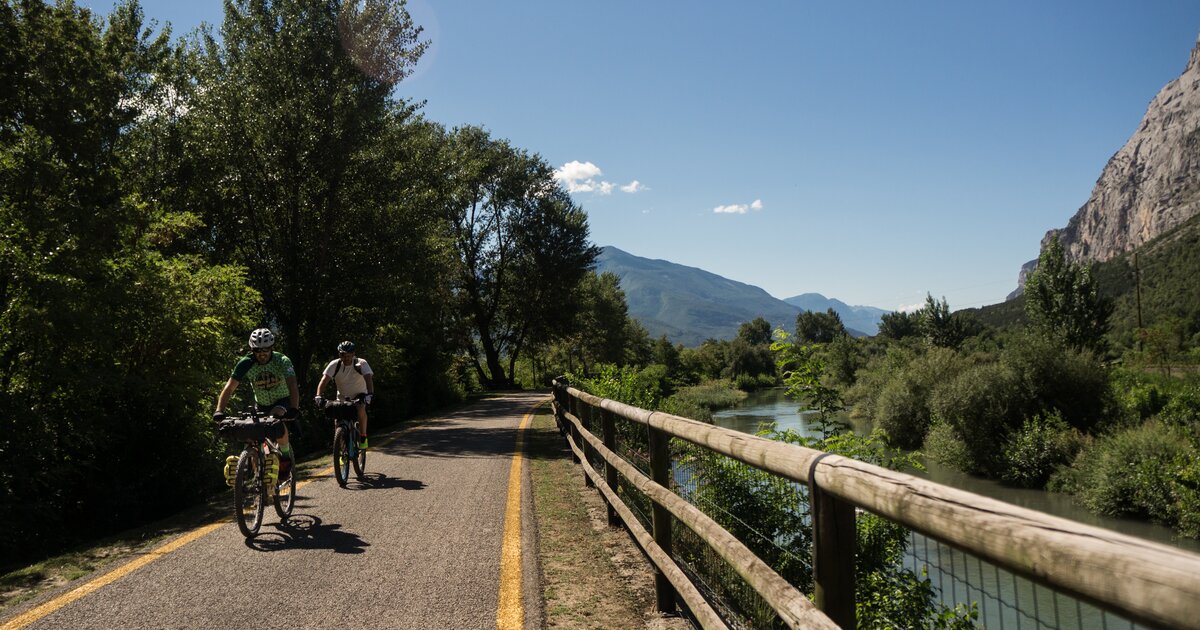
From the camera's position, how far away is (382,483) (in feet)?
30.3

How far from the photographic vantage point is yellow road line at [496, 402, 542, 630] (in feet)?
14.2

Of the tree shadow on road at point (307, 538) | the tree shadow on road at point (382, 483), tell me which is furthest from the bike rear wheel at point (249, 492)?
the tree shadow on road at point (382, 483)

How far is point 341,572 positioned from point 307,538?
1279 millimetres

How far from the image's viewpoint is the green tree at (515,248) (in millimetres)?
42688

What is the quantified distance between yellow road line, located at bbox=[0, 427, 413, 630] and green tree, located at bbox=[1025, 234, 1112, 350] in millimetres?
56863

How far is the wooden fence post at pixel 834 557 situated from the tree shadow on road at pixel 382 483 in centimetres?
735

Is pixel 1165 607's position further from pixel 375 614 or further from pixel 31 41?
pixel 31 41

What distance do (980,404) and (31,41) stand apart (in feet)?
103

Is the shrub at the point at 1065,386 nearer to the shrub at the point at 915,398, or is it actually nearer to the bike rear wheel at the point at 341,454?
the shrub at the point at 915,398

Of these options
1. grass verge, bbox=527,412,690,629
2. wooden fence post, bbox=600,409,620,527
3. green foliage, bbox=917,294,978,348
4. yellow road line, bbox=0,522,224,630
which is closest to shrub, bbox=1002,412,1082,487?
grass verge, bbox=527,412,690,629

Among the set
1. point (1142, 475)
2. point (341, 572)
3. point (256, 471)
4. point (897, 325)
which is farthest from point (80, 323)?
point (897, 325)

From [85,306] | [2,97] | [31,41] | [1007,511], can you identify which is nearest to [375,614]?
[1007,511]

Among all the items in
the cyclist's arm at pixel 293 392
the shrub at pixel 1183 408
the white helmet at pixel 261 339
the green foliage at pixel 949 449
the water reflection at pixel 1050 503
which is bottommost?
the water reflection at pixel 1050 503

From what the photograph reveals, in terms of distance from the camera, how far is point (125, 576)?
5273 mm
